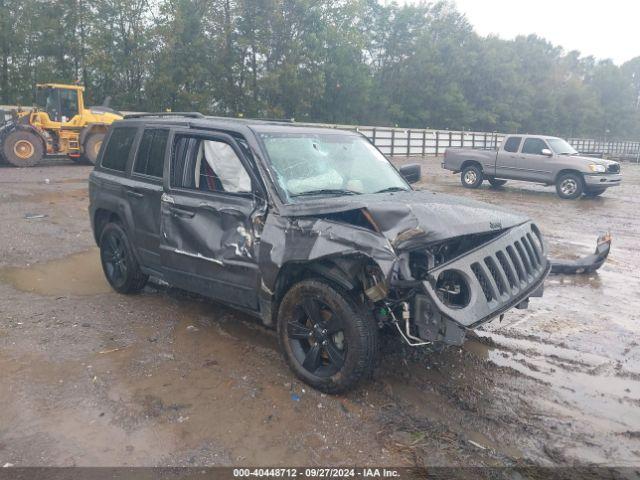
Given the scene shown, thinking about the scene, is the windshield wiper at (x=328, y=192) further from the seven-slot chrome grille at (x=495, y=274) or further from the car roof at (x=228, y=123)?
the seven-slot chrome grille at (x=495, y=274)

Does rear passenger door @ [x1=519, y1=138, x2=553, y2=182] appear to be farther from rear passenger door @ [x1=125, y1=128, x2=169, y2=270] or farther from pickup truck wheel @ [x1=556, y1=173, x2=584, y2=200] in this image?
rear passenger door @ [x1=125, y1=128, x2=169, y2=270]

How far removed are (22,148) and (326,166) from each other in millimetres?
17407

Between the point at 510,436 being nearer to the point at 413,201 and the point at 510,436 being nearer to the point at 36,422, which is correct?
the point at 413,201

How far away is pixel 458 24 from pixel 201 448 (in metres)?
66.9

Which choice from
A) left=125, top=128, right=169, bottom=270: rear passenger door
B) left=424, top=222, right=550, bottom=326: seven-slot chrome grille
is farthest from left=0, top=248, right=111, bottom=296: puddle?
left=424, top=222, right=550, bottom=326: seven-slot chrome grille

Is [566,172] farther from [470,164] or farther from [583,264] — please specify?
[583,264]

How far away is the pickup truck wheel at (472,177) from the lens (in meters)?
17.4

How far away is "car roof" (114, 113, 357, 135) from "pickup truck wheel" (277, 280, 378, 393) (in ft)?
4.83

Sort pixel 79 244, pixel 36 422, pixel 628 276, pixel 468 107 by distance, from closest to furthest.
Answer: pixel 36 422 → pixel 628 276 → pixel 79 244 → pixel 468 107

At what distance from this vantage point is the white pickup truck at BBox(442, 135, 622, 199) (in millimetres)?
15219

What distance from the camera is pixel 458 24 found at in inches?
2421

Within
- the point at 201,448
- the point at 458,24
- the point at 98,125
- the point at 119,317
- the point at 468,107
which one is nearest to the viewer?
the point at 201,448

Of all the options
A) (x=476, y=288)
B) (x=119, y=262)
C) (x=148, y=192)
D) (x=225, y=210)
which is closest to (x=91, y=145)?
(x=119, y=262)

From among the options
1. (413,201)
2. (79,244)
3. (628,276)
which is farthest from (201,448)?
(628,276)
